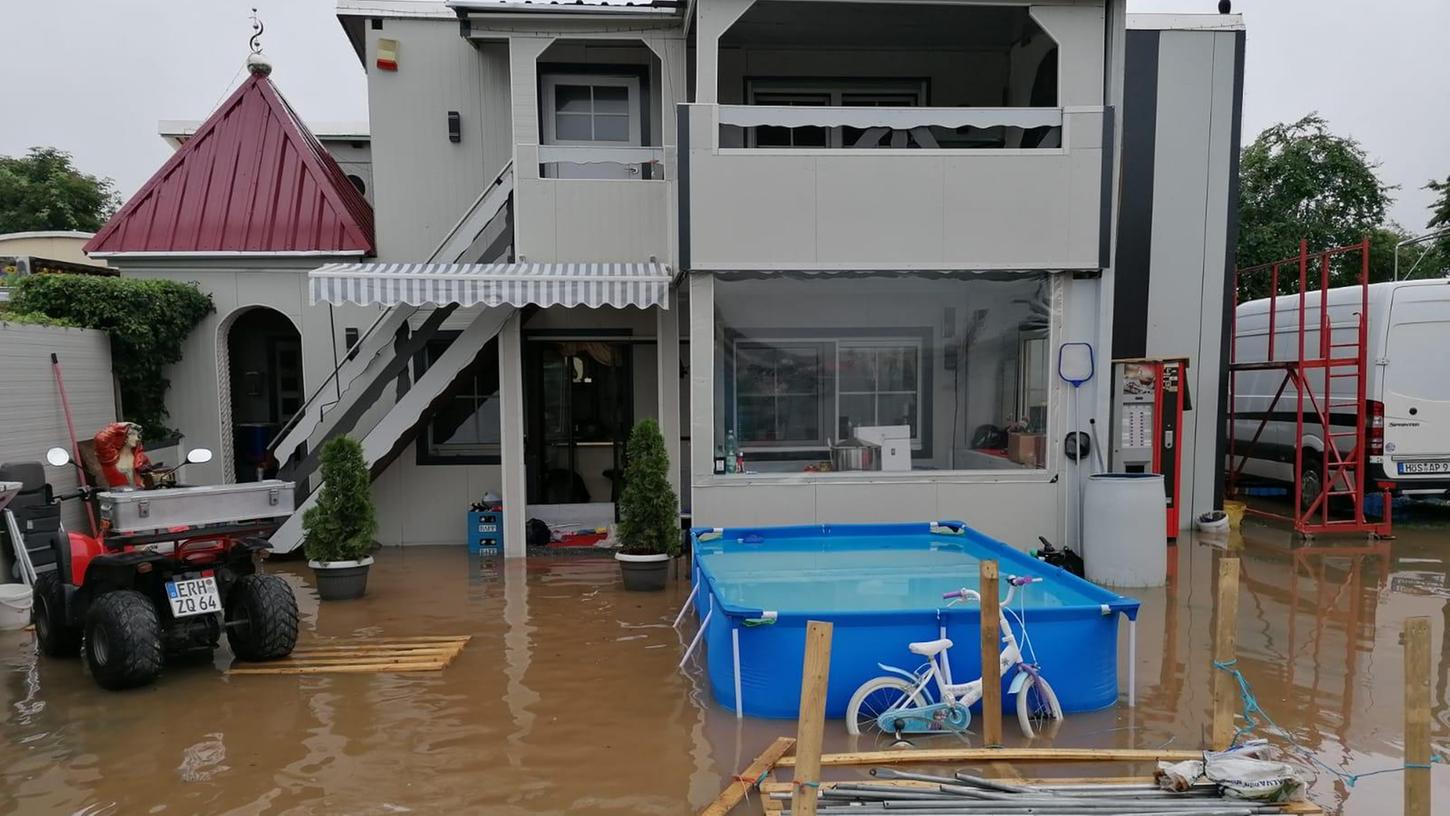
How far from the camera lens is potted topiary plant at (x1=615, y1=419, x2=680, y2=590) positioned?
809cm

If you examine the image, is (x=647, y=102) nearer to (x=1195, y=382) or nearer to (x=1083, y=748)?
(x=1195, y=382)

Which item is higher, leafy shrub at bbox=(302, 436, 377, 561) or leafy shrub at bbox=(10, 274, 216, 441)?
leafy shrub at bbox=(10, 274, 216, 441)

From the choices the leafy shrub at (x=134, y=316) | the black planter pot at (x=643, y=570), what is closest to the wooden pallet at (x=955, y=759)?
the black planter pot at (x=643, y=570)

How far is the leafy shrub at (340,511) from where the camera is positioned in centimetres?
780

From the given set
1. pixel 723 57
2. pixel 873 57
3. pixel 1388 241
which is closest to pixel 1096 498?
pixel 873 57

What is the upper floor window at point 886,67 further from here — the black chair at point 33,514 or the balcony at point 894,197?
the black chair at point 33,514

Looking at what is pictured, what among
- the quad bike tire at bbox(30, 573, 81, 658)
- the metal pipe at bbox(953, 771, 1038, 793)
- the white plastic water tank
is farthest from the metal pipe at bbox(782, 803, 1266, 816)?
the quad bike tire at bbox(30, 573, 81, 658)

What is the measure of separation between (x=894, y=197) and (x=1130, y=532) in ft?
12.3

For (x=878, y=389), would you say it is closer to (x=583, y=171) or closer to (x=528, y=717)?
(x=583, y=171)

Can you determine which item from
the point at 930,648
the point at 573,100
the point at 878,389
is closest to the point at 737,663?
the point at 930,648

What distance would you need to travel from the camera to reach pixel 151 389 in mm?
10086

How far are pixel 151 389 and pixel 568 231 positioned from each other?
5.06m

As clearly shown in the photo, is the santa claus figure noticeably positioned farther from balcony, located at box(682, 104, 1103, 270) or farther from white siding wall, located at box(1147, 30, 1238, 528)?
white siding wall, located at box(1147, 30, 1238, 528)

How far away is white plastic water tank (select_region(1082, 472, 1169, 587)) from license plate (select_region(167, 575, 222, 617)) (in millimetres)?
7119
